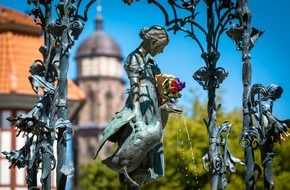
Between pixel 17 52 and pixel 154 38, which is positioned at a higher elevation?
pixel 17 52

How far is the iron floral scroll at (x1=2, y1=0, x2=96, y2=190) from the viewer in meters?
14.7

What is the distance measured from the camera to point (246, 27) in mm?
15211

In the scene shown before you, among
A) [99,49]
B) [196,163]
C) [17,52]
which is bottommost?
[196,163]

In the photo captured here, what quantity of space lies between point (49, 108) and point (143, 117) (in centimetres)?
152

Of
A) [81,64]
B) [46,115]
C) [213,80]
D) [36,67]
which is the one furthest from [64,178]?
[81,64]

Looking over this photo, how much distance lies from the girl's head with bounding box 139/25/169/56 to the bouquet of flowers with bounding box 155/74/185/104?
20.1 inches

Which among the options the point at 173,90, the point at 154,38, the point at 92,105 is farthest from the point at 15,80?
the point at 92,105

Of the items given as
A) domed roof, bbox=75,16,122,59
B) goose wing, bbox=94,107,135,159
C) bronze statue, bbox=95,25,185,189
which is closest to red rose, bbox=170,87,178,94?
bronze statue, bbox=95,25,185,189

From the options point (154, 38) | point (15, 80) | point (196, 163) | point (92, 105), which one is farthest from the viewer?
point (92, 105)

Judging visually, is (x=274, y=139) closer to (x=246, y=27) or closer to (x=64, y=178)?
(x=246, y=27)

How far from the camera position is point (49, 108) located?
15.0m

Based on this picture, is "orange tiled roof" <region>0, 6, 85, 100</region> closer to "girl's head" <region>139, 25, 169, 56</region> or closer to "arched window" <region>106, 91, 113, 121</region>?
"girl's head" <region>139, 25, 169, 56</region>

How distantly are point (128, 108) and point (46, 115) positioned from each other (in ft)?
4.57

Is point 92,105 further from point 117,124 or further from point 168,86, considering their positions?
point 117,124
